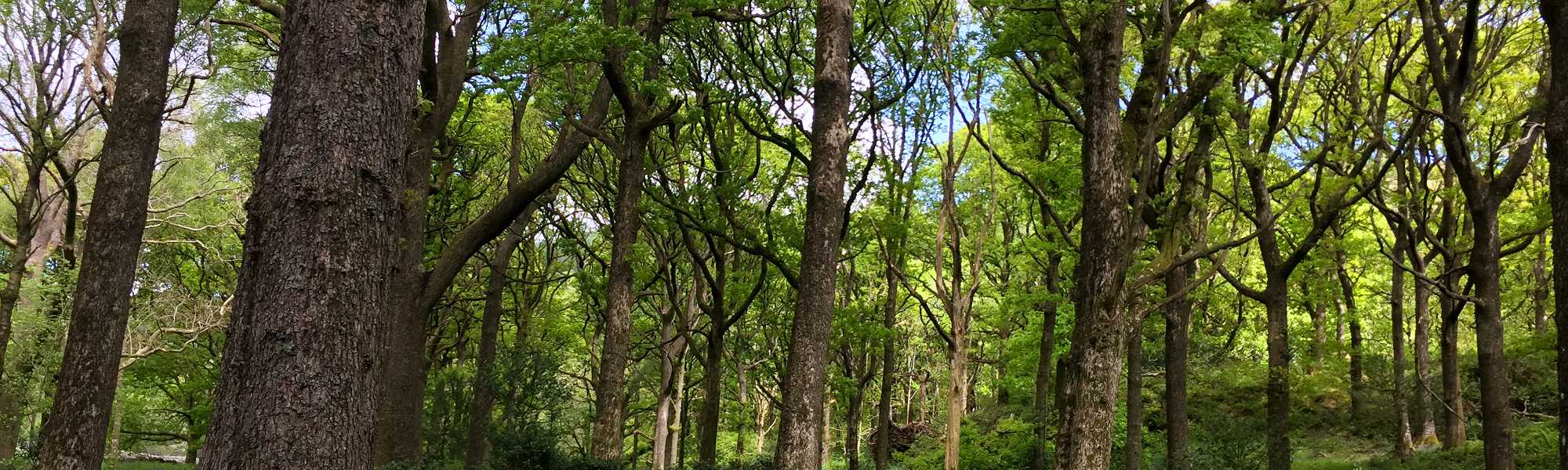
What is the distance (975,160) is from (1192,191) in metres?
10.9

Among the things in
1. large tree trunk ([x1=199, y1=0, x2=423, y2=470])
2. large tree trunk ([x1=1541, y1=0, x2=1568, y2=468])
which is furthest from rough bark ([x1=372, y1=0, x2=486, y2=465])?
large tree trunk ([x1=1541, y1=0, x2=1568, y2=468])

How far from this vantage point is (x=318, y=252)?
10.1 feet

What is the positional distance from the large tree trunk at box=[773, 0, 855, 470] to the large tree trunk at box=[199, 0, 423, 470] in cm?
504

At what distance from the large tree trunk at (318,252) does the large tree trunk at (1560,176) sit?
6671 millimetres

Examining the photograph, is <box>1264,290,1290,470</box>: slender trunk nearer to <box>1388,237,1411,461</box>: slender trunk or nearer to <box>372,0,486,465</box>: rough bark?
<box>1388,237,1411,461</box>: slender trunk

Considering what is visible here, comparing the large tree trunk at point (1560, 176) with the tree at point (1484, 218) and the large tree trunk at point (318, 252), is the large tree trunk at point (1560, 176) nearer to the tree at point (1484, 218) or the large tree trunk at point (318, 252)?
the tree at point (1484, 218)

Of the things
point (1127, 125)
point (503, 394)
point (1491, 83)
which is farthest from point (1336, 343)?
point (503, 394)

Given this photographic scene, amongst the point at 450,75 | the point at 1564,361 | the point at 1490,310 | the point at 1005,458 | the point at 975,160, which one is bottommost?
the point at 1005,458

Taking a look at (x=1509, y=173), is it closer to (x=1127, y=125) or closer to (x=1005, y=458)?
(x=1127, y=125)

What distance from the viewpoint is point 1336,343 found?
Result: 56.2 feet

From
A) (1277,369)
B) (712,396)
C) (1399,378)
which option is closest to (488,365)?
(712,396)

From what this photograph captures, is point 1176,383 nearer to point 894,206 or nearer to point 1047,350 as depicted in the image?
point 1047,350

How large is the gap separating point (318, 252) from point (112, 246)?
232 inches

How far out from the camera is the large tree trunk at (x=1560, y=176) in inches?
207
